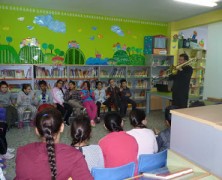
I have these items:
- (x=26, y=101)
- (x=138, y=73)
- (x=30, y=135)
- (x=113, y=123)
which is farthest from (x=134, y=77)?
(x=113, y=123)

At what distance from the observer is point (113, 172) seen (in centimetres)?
133

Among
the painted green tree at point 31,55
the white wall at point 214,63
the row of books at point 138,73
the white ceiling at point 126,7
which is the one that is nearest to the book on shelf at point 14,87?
the painted green tree at point 31,55

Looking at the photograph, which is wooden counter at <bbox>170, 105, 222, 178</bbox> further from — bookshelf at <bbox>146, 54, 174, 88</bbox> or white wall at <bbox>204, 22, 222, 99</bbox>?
bookshelf at <bbox>146, 54, 174, 88</bbox>

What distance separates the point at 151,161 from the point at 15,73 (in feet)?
14.9

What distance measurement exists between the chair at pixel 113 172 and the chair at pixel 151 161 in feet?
0.48

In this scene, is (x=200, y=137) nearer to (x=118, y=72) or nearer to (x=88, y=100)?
(x=88, y=100)

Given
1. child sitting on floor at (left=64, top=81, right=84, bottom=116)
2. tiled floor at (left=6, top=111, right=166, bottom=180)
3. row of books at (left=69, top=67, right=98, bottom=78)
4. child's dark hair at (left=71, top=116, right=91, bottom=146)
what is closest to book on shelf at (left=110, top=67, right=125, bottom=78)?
row of books at (left=69, top=67, right=98, bottom=78)

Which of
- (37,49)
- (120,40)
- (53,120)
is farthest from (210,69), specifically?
(53,120)

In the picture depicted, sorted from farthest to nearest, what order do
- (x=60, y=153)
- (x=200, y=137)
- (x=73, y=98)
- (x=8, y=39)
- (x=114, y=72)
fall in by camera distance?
(x=114, y=72) < (x=73, y=98) < (x=8, y=39) < (x=200, y=137) < (x=60, y=153)

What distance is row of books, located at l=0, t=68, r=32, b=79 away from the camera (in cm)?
497

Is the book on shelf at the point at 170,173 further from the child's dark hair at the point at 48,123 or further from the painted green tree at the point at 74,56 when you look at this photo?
the painted green tree at the point at 74,56

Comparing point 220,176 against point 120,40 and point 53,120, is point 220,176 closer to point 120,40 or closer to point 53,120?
point 53,120

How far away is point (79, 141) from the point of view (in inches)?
70.1

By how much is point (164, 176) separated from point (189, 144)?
398 mm
